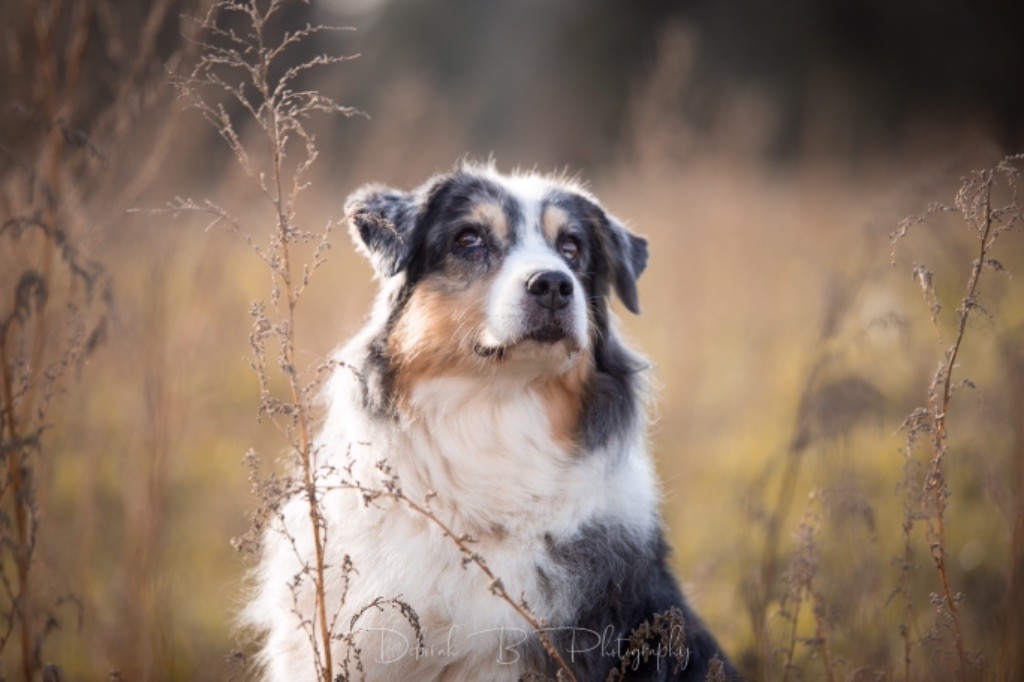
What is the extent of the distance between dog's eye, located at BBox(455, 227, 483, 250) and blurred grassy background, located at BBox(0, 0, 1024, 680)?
1086 millimetres

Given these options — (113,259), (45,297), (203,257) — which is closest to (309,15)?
(113,259)

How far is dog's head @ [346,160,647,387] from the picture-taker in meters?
3.35

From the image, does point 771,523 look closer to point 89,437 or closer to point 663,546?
point 663,546

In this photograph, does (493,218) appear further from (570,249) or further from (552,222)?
(570,249)

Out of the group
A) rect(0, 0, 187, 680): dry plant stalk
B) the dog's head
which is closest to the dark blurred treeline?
the dog's head

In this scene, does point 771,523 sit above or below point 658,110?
below

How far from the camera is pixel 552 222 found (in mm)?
3816

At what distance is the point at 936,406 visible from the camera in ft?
8.79

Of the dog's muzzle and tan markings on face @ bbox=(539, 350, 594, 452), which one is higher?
the dog's muzzle

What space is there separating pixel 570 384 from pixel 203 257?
5.81 feet

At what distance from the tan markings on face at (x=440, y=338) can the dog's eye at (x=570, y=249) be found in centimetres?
46

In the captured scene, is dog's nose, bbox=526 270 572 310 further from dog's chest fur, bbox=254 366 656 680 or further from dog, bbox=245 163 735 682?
dog's chest fur, bbox=254 366 656 680

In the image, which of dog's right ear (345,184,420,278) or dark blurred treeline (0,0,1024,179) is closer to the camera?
dog's right ear (345,184,420,278)

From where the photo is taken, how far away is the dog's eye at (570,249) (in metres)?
3.84
